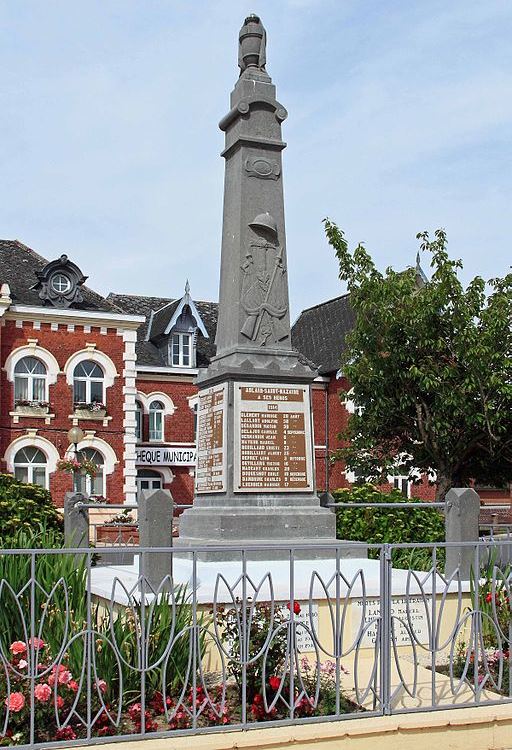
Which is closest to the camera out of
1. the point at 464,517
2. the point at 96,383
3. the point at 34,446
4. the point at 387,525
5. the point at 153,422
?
the point at 464,517

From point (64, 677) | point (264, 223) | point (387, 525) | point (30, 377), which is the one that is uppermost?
point (30, 377)

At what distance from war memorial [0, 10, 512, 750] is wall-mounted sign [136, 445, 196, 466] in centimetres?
2413

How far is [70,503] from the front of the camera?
1188cm

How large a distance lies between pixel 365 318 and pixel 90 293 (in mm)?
15431

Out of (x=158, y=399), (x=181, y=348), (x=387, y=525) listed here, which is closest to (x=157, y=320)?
(x=181, y=348)

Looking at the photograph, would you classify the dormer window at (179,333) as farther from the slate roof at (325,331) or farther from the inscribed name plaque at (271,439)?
the inscribed name plaque at (271,439)

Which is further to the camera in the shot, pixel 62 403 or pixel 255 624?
pixel 62 403

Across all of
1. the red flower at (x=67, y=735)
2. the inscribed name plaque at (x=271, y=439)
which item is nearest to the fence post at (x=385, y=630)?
the red flower at (x=67, y=735)

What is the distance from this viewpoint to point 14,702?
5320 millimetres

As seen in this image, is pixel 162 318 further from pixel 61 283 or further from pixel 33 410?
pixel 33 410

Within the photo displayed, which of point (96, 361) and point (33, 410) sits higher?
point (96, 361)

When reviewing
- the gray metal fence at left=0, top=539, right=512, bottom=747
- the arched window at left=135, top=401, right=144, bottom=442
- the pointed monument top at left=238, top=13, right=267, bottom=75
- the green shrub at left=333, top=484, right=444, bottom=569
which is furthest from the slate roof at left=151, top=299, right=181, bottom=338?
the gray metal fence at left=0, top=539, right=512, bottom=747

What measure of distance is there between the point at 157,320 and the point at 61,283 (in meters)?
5.87

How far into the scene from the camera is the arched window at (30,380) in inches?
1265
